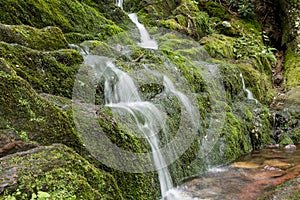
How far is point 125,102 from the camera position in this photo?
17.8 ft

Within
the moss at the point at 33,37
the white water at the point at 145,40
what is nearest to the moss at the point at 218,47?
the white water at the point at 145,40

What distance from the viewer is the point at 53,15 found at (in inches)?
275

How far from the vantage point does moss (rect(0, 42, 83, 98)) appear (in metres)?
3.98

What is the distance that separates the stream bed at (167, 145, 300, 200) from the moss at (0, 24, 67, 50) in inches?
133

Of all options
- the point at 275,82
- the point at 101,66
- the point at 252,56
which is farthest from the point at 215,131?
the point at 275,82

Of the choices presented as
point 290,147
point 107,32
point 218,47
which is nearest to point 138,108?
point 107,32

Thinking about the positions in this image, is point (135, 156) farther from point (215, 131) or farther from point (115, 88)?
point (215, 131)

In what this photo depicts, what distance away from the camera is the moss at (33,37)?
4.67 meters

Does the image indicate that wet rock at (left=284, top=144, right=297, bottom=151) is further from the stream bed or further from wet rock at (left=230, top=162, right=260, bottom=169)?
wet rock at (left=230, top=162, right=260, bottom=169)

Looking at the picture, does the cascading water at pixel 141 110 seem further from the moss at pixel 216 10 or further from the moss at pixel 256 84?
the moss at pixel 216 10

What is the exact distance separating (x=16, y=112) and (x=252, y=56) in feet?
36.1

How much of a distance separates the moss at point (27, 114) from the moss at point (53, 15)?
340 cm

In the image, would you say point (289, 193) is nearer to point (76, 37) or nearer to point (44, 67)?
point (44, 67)

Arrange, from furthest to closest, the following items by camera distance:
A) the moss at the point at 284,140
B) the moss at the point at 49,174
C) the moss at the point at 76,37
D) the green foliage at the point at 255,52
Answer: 1. the green foliage at the point at 255,52
2. the moss at the point at 284,140
3. the moss at the point at 76,37
4. the moss at the point at 49,174
